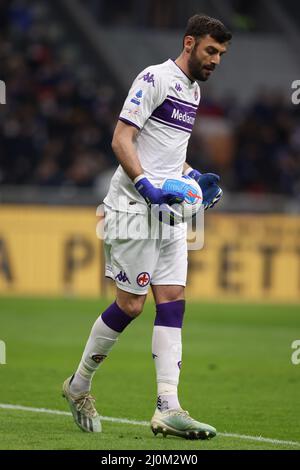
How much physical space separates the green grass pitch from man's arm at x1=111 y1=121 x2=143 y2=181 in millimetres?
1581

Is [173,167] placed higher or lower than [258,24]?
lower

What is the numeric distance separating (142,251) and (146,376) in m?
3.62

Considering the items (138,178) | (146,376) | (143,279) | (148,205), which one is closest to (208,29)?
(138,178)

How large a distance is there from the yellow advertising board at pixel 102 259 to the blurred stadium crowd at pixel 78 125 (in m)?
1.06

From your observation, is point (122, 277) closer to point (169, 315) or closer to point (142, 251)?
point (142, 251)

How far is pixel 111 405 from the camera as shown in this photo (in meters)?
8.47

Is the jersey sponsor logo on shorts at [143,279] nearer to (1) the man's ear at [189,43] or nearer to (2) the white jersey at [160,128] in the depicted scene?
(2) the white jersey at [160,128]

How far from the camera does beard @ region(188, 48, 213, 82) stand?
23.1ft

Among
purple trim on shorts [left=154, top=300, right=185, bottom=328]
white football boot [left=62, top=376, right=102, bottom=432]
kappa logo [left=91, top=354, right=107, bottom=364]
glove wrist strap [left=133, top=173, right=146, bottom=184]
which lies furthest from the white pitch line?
glove wrist strap [left=133, top=173, right=146, bottom=184]

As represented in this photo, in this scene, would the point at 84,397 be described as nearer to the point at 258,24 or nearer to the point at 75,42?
the point at 75,42

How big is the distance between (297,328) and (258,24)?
1677cm

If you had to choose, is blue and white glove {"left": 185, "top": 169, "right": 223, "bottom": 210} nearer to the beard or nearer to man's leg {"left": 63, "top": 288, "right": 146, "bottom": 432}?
the beard

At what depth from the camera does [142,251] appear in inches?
277

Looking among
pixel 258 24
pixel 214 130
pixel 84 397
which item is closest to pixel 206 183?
pixel 84 397
